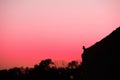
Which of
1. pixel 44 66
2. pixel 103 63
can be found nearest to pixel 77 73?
pixel 44 66

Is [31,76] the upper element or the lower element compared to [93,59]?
upper

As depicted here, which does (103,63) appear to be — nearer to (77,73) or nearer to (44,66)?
(77,73)

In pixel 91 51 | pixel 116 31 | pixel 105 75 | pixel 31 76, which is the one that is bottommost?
pixel 105 75

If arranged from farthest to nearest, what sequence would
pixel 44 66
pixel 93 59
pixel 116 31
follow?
pixel 44 66
pixel 93 59
pixel 116 31

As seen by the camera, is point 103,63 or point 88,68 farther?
point 88,68

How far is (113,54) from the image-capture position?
19.3 meters

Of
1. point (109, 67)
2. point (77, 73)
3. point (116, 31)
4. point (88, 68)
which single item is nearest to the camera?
point (116, 31)

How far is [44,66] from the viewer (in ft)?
308

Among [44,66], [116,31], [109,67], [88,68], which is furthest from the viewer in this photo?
[44,66]

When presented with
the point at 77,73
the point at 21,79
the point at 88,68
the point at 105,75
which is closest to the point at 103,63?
the point at 105,75

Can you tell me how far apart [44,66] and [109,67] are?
7454 centimetres

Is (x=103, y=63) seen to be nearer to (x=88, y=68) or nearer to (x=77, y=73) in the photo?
(x=88, y=68)

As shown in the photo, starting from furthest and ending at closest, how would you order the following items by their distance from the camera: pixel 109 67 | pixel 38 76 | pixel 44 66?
pixel 44 66 → pixel 38 76 → pixel 109 67

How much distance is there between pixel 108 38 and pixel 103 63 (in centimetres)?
262
